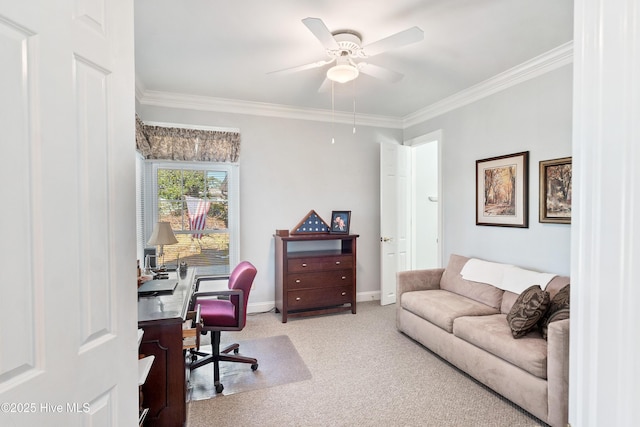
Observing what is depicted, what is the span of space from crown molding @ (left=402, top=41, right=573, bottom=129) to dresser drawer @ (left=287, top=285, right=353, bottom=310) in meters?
2.56

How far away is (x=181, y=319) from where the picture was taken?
1924 millimetres

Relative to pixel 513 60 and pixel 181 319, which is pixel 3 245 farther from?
pixel 513 60

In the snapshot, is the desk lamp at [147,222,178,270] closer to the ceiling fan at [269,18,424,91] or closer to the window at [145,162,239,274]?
the window at [145,162,239,274]

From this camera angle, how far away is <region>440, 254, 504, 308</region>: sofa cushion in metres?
3.06

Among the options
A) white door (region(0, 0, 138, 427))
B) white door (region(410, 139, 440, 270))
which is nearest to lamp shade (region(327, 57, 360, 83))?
white door (region(0, 0, 138, 427))

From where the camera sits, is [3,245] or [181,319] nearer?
[3,245]

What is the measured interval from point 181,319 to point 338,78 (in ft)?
6.63

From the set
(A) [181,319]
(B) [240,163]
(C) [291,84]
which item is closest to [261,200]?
(B) [240,163]

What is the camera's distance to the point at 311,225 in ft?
14.3

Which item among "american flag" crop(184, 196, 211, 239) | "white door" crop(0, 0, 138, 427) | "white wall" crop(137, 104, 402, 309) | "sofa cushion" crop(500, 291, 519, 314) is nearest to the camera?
"white door" crop(0, 0, 138, 427)

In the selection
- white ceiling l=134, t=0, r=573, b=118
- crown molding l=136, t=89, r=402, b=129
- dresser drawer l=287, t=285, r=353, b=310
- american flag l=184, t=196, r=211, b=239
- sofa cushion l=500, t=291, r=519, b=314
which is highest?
white ceiling l=134, t=0, r=573, b=118

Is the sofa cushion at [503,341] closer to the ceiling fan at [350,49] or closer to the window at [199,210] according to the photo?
the ceiling fan at [350,49]

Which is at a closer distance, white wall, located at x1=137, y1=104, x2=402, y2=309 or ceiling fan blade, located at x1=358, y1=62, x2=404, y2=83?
ceiling fan blade, located at x1=358, y1=62, x2=404, y2=83

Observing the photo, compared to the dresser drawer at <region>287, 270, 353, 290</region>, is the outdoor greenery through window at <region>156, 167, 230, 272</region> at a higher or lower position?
higher
